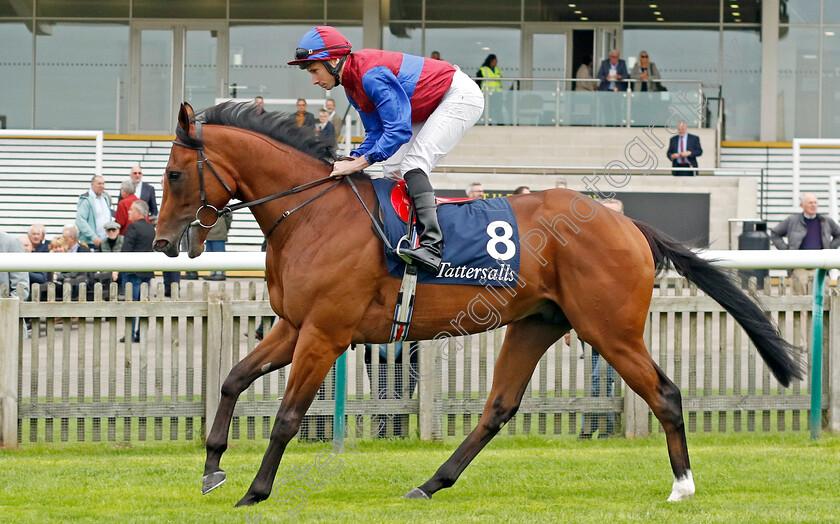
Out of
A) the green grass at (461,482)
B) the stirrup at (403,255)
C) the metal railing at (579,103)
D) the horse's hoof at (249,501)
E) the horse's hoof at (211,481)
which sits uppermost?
the metal railing at (579,103)

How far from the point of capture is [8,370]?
21.1ft

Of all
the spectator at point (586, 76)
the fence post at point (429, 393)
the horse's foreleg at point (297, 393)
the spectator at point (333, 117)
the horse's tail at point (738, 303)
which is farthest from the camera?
the spectator at point (586, 76)

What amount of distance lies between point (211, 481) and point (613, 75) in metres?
15.6

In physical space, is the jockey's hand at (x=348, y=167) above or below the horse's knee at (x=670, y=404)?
above

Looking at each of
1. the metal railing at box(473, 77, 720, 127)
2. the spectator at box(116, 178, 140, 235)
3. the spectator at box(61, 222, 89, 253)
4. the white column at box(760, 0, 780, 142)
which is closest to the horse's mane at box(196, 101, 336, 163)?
the spectator at box(61, 222, 89, 253)

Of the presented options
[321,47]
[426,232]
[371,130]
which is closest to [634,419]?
[426,232]

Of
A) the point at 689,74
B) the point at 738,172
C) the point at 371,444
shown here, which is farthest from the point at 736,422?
the point at 689,74

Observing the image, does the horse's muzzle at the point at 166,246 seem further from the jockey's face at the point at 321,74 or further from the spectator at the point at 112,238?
the spectator at the point at 112,238

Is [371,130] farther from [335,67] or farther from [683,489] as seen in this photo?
[683,489]

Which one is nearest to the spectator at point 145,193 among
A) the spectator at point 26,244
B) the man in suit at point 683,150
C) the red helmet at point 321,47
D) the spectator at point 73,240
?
the spectator at point 73,240

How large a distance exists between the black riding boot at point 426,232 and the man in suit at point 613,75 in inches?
553

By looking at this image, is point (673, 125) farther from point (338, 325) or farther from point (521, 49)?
point (338, 325)

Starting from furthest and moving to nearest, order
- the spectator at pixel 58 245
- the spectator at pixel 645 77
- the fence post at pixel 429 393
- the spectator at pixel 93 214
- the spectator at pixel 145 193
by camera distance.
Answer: the spectator at pixel 645 77 → the spectator at pixel 145 193 → the spectator at pixel 93 214 → the spectator at pixel 58 245 → the fence post at pixel 429 393

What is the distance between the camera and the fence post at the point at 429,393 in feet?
22.2
